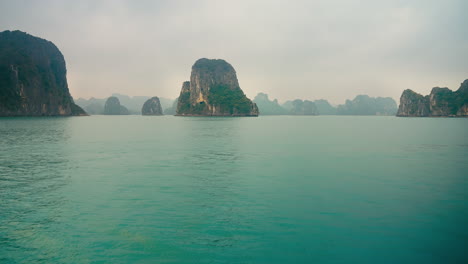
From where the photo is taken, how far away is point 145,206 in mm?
14211

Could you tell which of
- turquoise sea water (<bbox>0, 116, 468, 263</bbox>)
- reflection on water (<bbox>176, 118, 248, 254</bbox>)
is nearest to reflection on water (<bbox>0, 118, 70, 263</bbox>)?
turquoise sea water (<bbox>0, 116, 468, 263</bbox>)

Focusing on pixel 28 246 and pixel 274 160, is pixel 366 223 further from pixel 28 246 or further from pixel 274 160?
pixel 274 160

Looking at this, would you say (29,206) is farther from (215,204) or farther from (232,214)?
(232,214)

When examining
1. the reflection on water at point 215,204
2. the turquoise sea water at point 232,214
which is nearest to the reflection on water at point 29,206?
the turquoise sea water at point 232,214

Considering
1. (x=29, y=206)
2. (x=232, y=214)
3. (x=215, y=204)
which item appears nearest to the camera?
(x=232, y=214)

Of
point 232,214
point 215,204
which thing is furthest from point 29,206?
point 232,214

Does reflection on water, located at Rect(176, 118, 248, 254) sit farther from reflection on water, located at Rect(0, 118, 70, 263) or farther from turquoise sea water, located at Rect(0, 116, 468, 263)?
reflection on water, located at Rect(0, 118, 70, 263)

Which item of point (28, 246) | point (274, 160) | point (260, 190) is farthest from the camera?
point (274, 160)

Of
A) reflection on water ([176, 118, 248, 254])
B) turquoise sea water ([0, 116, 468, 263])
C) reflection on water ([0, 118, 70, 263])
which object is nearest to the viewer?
turquoise sea water ([0, 116, 468, 263])

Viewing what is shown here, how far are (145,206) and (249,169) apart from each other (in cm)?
1172

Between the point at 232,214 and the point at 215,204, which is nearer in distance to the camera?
the point at 232,214

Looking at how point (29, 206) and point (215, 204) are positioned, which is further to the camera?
point (215, 204)

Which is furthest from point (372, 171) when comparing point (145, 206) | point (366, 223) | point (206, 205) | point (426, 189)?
point (145, 206)

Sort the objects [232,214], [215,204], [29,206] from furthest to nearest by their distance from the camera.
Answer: [215,204] → [29,206] → [232,214]
